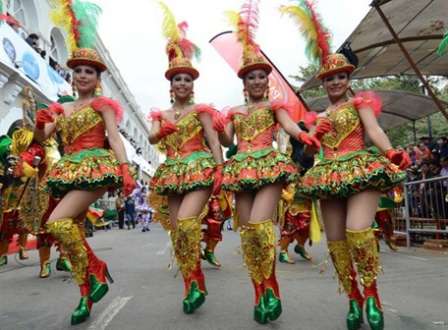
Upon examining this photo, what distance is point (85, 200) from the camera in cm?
382

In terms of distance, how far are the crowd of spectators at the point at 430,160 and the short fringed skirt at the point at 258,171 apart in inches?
260

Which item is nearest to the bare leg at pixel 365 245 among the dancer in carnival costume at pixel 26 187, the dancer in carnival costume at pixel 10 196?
the dancer in carnival costume at pixel 26 187

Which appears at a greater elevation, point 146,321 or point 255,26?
point 255,26

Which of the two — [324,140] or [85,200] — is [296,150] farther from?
[85,200]

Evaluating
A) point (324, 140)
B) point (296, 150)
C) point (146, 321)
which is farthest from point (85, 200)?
point (296, 150)

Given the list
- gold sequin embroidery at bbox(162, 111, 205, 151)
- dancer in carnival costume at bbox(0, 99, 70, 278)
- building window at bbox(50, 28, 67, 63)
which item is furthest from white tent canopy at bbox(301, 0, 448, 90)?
building window at bbox(50, 28, 67, 63)

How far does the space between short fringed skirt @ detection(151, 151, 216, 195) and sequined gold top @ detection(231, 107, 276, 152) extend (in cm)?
33

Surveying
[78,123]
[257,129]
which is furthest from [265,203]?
[78,123]

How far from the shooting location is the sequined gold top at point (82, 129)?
3.94 meters

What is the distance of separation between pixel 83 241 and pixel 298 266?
4.11m

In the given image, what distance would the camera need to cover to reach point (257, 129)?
3.90 metres

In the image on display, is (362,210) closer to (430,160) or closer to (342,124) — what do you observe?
(342,124)

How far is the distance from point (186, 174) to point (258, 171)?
0.66 metres

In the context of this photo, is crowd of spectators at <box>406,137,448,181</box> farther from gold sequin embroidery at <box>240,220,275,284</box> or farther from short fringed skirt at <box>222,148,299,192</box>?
gold sequin embroidery at <box>240,220,275,284</box>
